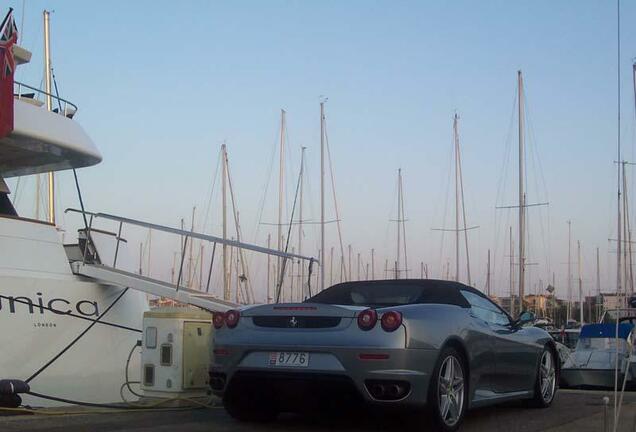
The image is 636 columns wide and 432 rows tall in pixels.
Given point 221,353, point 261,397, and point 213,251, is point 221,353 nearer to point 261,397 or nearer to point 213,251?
point 261,397

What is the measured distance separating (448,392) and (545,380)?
7.52 ft

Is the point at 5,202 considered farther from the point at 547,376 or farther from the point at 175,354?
the point at 547,376

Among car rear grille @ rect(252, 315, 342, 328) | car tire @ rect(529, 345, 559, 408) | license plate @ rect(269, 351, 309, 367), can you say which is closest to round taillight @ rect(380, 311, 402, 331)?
car rear grille @ rect(252, 315, 342, 328)

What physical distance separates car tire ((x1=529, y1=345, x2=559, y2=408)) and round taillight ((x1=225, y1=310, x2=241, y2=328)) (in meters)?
3.00

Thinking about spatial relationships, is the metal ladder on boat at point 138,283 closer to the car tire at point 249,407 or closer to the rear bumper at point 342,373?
the car tire at point 249,407

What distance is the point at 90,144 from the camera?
11.8 m

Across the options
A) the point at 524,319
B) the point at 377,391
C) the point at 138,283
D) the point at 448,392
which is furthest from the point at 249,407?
the point at 138,283

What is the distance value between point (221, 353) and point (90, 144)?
665 cm

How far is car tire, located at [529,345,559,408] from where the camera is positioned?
24.5 ft

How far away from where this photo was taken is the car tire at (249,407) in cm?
620

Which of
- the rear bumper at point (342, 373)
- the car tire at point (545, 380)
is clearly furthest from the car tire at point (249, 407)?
the car tire at point (545, 380)

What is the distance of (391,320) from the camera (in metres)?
5.52

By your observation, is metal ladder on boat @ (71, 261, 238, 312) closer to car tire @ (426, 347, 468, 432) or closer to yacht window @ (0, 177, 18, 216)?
yacht window @ (0, 177, 18, 216)

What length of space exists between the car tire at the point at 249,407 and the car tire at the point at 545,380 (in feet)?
8.47
